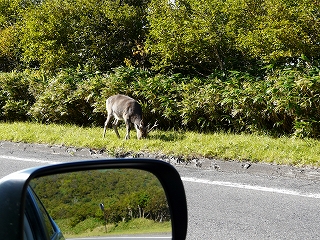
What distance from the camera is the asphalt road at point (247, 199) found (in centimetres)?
587

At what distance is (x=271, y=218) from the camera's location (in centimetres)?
628

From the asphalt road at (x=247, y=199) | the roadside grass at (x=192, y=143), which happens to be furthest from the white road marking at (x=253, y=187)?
the roadside grass at (x=192, y=143)

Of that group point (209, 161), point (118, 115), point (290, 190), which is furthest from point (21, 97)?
point (290, 190)

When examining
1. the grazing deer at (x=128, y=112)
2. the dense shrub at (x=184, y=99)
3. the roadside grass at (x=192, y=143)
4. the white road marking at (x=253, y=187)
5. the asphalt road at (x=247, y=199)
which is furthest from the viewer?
the grazing deer at (x=128, y=112)

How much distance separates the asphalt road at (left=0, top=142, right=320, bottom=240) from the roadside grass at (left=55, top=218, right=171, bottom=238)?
326 cm

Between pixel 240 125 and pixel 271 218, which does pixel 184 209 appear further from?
pixel 240 125

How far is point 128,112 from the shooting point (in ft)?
41.3

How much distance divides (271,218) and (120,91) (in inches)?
333

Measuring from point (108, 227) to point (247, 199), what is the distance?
5.01m

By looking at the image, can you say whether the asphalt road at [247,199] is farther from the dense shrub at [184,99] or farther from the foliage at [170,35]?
the foliage at [170,35]

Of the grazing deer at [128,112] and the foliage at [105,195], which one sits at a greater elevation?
the foliage at [105,195]

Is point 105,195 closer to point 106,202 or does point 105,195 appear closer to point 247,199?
point 106,202

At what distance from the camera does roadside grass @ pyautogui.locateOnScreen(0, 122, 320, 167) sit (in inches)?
371

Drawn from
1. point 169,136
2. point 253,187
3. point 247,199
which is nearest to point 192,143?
point 169,136
